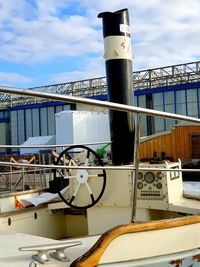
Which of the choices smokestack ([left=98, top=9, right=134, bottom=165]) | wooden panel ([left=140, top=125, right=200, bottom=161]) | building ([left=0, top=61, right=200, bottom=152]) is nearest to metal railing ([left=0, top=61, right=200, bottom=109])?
building ([left=0, top=61, right=200, bottom=152])

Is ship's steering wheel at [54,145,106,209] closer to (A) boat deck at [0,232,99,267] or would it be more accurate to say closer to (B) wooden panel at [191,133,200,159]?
(A) boat deck at [0,232,99,267]

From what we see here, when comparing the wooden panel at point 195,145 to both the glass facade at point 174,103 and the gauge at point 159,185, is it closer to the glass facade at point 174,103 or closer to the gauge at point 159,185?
the glass facade at point 174,103

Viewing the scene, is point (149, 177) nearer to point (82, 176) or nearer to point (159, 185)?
point (159, 185)

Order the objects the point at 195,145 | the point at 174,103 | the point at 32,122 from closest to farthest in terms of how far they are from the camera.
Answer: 1. the point at 195,145
2. the point at 174,103
3. the point at 32,122

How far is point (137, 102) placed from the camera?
29625 millimetres

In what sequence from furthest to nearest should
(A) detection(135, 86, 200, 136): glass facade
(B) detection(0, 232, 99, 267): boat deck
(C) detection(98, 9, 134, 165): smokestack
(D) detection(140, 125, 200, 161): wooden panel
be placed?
(A) detection(135, 86, 200, 136): glass facade → (D) detection(140, 125, 200, 161): wooden panel → (C) detection(98, 9, 134, 165): smokestack → (B) detection(0, 232, 99, 267): boat deck

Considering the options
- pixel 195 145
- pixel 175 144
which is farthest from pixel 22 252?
pixel 175 144

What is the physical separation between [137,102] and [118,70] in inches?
977

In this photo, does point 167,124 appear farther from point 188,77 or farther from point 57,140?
point 57,140

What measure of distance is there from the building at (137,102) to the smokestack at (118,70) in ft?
61.7

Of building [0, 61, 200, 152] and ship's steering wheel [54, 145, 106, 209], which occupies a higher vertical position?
building [0, 61, 200, 152]

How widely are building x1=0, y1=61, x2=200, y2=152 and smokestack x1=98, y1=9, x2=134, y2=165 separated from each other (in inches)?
741

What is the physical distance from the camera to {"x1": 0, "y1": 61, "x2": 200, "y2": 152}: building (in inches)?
1080

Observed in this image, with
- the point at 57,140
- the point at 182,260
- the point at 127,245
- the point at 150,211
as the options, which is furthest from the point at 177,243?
the point at 57,140
